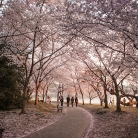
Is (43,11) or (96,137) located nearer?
(96,137)

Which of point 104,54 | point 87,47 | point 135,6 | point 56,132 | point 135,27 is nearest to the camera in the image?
point 135,6

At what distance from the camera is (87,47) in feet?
68.7

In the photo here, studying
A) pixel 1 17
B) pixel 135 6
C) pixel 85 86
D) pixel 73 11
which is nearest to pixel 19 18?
pixel 1 17

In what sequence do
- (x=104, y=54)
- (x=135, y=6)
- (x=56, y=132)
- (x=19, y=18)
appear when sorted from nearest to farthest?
(x=135, y=6), (x=56, y=132), (x=19, y=18), (x=104, y=54)

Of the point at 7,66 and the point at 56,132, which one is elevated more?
the point at 7,66

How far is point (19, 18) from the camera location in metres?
14.9

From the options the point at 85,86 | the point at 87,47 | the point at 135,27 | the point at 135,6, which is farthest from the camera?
the point at 85,86

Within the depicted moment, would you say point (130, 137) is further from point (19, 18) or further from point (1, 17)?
point (1, 17)

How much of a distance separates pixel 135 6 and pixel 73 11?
9.78ft

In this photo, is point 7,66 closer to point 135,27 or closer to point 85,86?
point 135,27

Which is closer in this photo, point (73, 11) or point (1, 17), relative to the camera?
point (73, 11)

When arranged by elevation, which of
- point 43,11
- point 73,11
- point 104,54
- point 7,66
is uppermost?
point 43,11

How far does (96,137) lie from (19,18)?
1103 cm

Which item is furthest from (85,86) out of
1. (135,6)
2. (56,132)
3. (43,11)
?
(135,6)
